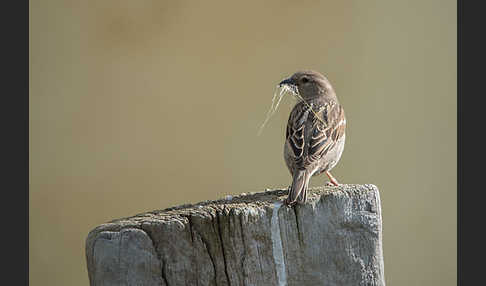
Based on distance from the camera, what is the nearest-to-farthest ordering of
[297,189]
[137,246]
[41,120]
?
[137,246], [297,189], [41,120]

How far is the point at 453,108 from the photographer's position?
6.99m

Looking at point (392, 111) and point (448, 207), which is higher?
point (392, 111)

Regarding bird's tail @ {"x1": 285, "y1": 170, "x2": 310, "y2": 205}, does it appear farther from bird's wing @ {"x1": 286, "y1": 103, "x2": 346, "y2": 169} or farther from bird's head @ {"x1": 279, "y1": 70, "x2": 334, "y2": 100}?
bird's head @ {"x1": 279, "y1": 70, "x2": 334, "y2": 100}

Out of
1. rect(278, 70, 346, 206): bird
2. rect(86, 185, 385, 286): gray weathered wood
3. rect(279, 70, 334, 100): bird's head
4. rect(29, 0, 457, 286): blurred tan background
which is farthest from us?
rect(29, 0, 457, 286): blurred tan background

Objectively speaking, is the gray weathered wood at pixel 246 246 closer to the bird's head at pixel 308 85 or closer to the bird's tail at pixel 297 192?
the bird's tail at pixel 297 192

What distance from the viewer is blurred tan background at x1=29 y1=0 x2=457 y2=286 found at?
630 cm

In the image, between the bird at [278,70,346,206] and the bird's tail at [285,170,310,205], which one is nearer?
the bird's tail at [285,170,310,205]

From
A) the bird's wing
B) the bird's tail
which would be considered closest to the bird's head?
the bird's wing

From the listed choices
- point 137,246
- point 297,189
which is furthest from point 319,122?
point 137,246

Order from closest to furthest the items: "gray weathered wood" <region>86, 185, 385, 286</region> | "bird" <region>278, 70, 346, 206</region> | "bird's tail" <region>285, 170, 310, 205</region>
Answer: "gray weathered wood" <region>86, 185, 385, 286</region> < "bird's tail" <region>285, 170, 310, 205</region> < "bird" <region>278, 70, 346, 206</region>

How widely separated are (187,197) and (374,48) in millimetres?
2235

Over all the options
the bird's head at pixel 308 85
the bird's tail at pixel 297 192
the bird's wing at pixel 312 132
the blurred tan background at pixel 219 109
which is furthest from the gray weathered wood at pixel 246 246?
the blurred tan background at pixel 219 109

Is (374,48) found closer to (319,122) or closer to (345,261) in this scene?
(319,122)

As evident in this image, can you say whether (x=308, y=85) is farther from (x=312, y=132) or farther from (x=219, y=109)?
(x=219, y=109)
